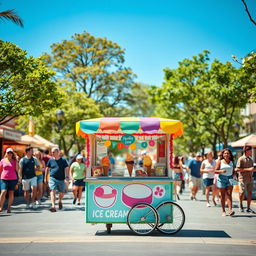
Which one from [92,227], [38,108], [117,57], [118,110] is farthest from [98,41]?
[92,227]

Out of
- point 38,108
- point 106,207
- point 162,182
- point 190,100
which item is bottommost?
point 106,207

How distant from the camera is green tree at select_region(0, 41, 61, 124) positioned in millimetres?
14578

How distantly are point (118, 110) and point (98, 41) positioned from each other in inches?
304

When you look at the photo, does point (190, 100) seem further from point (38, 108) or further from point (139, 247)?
point (139, 247)

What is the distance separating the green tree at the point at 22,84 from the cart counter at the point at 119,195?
24.5 feet

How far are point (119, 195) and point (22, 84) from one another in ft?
27.0

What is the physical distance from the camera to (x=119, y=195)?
341 inches

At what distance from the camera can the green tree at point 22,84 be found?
1458 cm

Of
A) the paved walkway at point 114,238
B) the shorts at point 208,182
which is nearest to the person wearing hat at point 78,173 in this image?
Result: the paved walkway at point 114,238

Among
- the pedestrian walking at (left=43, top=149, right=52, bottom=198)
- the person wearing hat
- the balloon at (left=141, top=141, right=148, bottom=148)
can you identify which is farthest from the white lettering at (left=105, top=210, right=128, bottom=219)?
the pedestrian walking at (left=43, top=149, right=52, bottom=198)

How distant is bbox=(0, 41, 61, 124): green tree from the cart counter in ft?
24.5

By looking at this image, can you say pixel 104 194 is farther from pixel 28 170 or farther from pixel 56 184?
pixel 28 170

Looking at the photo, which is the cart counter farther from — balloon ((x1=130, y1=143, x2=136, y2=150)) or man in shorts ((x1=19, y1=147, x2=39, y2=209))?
man in shorts ((x1=19, y1=147, x2=39, y2=209))

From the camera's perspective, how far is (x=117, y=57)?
145 feet
